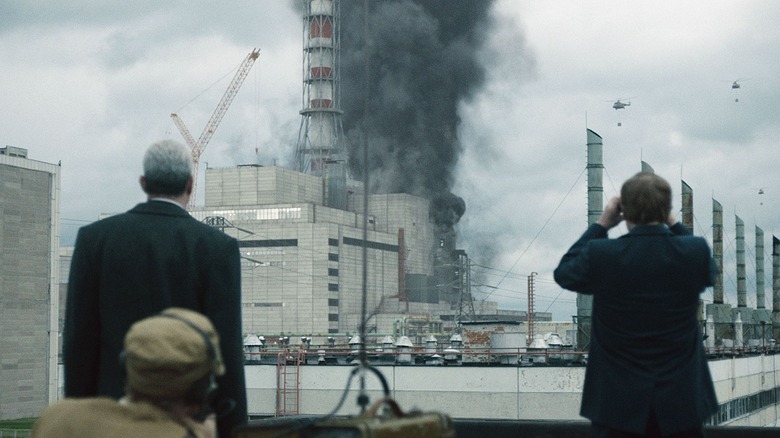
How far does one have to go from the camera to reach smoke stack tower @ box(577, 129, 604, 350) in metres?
55.9

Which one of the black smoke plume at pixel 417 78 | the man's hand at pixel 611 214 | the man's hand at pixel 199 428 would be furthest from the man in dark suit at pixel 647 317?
the black smoke plume at pixel 417 78

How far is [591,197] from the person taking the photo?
58094 millimetres

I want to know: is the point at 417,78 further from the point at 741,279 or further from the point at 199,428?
the point at 199,428

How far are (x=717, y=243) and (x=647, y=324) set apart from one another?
83.1 m

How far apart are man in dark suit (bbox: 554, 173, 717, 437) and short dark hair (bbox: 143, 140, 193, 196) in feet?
4.78

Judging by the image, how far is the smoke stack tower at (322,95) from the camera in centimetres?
14800

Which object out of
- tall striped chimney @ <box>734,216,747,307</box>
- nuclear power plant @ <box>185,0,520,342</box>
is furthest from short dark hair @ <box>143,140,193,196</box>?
nuclear power plant @ <box>185,0,520,342</box>

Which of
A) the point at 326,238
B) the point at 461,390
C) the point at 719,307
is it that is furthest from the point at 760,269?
the point at 461,390

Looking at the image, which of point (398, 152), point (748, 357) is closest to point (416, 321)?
point (398, 152)

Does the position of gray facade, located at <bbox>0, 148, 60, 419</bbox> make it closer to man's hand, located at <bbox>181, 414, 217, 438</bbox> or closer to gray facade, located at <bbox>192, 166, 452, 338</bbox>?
gray facade, located at <bbox>192, 166, 452, 338</bbox>

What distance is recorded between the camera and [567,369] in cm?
5312

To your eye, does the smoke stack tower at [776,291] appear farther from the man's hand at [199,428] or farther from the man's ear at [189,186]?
A: the man's hand at [199,428]

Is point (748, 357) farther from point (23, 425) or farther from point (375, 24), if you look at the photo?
point (375, 24)

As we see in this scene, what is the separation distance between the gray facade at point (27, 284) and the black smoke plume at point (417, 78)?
94.5 metres
